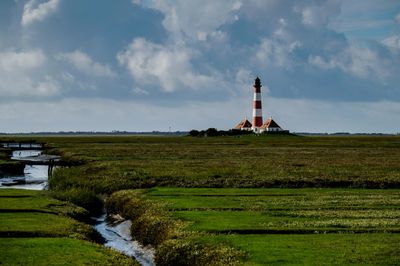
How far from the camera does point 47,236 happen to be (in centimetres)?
3052

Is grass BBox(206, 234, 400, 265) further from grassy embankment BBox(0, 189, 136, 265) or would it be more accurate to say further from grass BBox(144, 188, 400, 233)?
grassy embankment BBox(0, 189, 136, 265)

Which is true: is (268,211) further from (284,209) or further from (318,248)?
(318,248)

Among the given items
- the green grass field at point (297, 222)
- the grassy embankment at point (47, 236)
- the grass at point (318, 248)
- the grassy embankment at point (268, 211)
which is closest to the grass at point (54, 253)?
the grassy embankment at point (47, 236)

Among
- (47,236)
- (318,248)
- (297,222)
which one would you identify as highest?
(297,222)

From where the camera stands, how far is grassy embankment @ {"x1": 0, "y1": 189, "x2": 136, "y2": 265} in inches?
988

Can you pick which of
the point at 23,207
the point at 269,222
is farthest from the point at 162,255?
the point at 23,207

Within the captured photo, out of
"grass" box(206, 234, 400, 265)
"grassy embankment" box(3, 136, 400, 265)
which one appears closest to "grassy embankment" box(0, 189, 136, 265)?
"grassy embankment" box(3, 136, 400, 265)

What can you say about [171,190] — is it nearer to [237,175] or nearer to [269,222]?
[237,175]

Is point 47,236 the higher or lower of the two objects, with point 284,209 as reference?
lower

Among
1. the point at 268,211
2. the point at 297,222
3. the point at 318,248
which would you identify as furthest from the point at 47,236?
the point at 318,248

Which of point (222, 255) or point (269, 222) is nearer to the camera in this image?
point (222, 255)

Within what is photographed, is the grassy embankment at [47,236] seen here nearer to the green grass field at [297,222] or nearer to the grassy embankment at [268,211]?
the grassy embankment at [268,211]

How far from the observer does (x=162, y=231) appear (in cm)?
3281

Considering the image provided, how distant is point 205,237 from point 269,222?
529 centimetres
